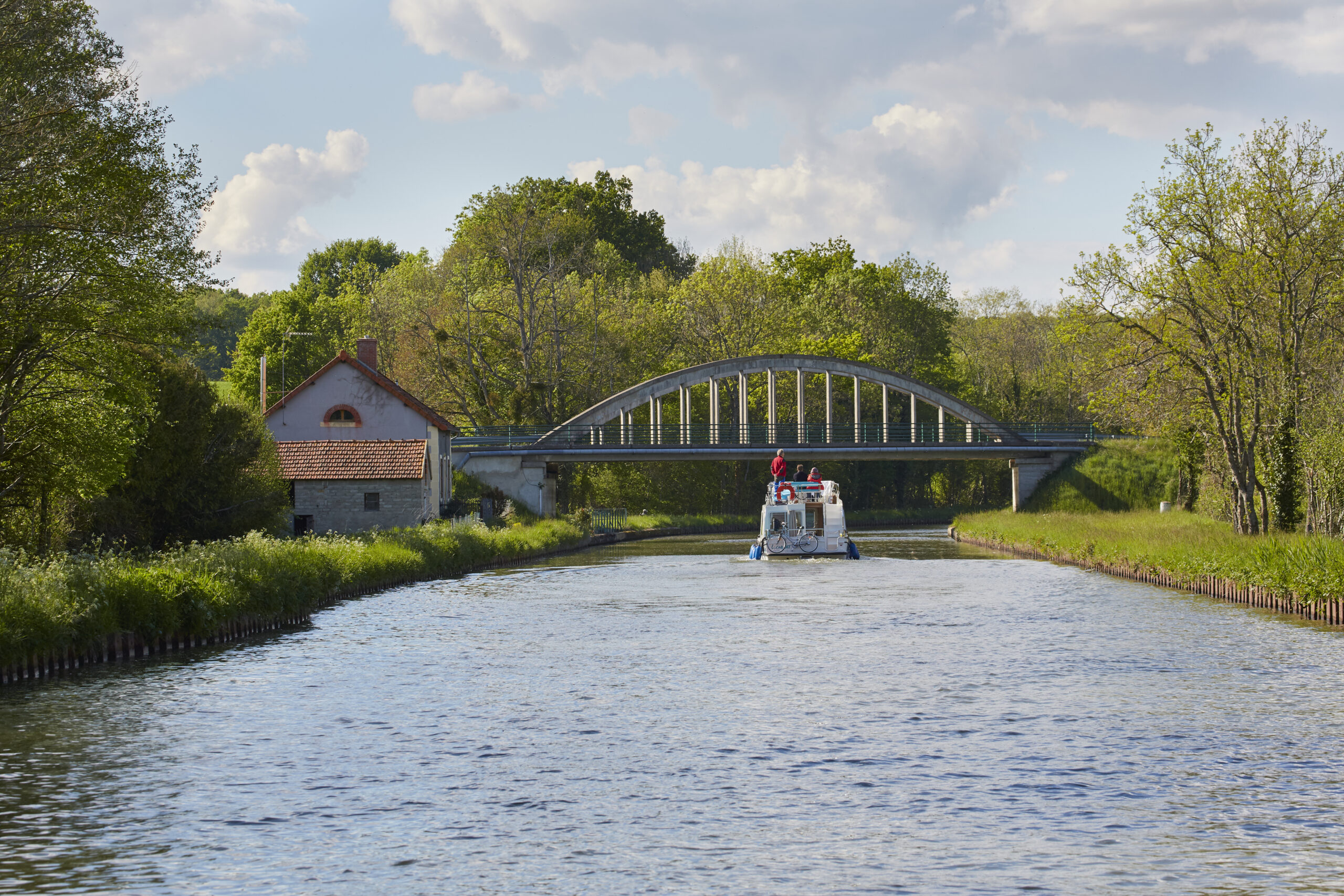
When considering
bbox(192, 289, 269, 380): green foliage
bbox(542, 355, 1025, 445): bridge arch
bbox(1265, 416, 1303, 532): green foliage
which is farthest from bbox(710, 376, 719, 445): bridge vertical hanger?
bbox(192, 289, 269, 380): green foliage

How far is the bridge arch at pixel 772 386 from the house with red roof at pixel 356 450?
640 inches

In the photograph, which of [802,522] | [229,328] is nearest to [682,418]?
[802,522]

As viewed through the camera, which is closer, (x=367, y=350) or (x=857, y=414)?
(x=367, y=350)

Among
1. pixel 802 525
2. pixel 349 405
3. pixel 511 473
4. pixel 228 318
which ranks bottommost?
pixel 802 525

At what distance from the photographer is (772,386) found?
75.6 meters

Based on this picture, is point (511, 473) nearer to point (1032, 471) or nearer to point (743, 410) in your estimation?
point (743, 410)

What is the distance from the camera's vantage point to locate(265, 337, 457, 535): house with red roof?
50.3 meters

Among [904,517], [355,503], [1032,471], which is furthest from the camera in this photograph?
[904,517]

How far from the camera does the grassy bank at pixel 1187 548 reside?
26.9 metres

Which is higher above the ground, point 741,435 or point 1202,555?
point 741,435

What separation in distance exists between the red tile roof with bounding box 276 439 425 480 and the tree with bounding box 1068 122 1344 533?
25.3 m

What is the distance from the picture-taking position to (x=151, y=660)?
22266 millimetres

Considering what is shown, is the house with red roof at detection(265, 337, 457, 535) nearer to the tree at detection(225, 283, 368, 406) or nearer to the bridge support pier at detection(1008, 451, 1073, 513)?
the tree at detection(225, 283, 368, 406)

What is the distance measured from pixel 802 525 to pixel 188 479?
21440 mm
